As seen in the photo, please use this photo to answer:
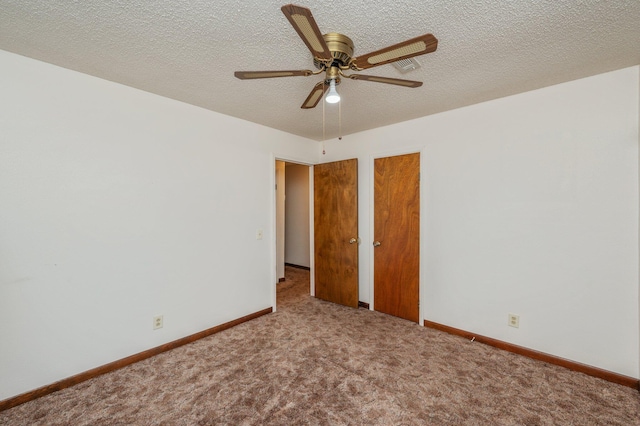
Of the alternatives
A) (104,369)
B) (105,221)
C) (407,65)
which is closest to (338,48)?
(407,65)

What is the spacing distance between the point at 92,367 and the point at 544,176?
4086 mm

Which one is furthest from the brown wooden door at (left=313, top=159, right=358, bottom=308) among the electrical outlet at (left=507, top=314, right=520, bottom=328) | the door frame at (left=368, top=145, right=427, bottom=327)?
the electrical outlet at (left=507, top=314, right=520, bottom=328)

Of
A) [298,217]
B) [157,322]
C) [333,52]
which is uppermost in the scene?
[333,52]

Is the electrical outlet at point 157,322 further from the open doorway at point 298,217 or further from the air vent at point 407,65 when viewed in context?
the open doorway at point 298,217

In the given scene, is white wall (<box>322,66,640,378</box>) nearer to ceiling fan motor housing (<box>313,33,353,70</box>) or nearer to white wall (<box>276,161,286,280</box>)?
ceiling fan motor housing (<box>313,33,353,70</box>)

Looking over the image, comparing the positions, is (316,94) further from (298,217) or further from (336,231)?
(298,217)

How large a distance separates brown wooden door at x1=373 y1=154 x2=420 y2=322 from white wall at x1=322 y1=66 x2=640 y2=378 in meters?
0.12

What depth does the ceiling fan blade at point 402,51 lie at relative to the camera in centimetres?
113

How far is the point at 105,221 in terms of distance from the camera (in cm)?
216

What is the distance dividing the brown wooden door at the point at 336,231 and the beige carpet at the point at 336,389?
103 cm

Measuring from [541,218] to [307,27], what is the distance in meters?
2.50

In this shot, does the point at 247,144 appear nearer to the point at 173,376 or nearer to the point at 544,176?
the point at 173,376

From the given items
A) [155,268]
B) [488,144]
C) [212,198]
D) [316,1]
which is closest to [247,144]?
→ [212,198]

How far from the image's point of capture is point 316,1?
1.31 m
